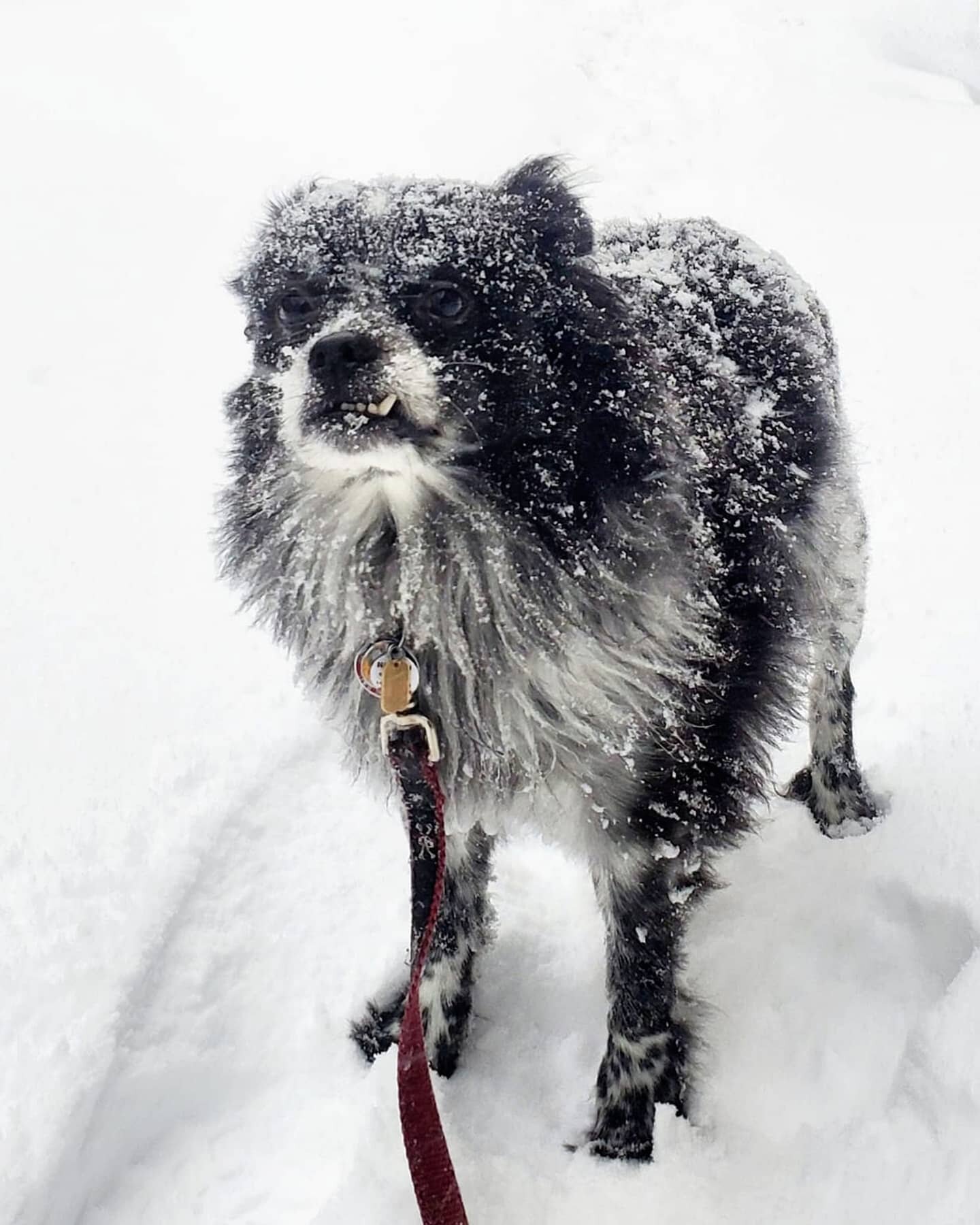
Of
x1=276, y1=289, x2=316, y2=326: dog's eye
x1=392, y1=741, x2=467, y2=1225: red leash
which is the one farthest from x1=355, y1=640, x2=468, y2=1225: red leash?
x1=276, y1=289, x2=316, y2=326: dog's eye

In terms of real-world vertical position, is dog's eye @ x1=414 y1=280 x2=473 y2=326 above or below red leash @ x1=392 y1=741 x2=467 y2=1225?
above

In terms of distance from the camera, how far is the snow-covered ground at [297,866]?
2006 mm

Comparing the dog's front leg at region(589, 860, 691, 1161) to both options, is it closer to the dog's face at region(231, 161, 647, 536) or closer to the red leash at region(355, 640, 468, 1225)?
the red leash at region(355, 640, 468, 1225)

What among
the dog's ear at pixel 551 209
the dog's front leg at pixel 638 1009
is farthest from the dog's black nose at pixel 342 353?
the dog's front leg at pixel 638 1009

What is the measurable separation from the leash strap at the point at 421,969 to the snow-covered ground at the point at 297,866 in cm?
39

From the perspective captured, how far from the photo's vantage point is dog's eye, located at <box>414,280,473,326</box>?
1592 mm

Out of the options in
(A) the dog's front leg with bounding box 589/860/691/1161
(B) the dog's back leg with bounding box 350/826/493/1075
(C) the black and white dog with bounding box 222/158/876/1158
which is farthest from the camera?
(B) the dog's back leg with bounding box 350/826/493/1075

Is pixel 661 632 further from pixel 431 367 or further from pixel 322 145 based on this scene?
pixel 322 145

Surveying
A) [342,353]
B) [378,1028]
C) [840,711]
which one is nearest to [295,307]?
[342,353]

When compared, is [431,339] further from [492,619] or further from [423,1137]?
[423,1137]

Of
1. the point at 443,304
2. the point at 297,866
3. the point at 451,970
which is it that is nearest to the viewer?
the point at 443,304

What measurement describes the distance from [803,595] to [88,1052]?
5.93ft

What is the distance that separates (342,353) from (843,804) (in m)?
1.83

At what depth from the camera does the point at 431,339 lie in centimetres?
159
